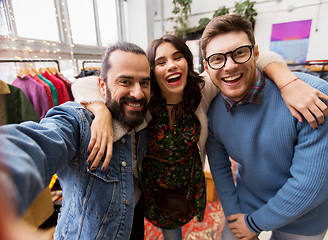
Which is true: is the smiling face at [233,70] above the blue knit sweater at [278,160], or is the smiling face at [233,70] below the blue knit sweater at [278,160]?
above

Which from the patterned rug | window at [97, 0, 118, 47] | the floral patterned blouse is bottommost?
the patterned rug

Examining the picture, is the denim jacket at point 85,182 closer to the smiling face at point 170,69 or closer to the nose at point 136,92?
the nose at point 136,92

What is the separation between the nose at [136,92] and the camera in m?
0.85

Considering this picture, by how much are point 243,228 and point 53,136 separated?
1.12 metres

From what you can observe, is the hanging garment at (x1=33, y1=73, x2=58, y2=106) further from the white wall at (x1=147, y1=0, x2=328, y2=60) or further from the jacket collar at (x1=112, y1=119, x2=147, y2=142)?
the white wall at (x1=147, y1=0, x2=328, y2=60)

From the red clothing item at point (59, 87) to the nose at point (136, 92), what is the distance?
Result: 158cm

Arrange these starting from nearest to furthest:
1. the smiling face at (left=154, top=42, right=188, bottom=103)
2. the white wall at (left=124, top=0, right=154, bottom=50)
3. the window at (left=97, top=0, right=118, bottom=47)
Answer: the smiling face at (left=154, top=42, right=188, bottom=103) → the window at (left=97, top=0, right=118, bottom=47) → the white wall at (left=124, top=0, right=154, bottom=50)

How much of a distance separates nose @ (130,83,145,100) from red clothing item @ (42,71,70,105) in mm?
1578

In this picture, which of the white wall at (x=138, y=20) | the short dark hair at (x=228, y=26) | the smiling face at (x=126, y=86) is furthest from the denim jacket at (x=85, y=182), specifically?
the white wall at (x=138, y=20)

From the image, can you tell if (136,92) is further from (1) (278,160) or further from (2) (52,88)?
(2) (52,88)

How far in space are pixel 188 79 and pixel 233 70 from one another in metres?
0.38

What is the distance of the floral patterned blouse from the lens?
1094mm

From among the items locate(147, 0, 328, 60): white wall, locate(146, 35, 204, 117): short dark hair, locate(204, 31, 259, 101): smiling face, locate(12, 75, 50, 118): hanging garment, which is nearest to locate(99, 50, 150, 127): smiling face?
locate(146, 35, 204, 117): short dark hair

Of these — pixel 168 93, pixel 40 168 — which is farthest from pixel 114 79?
pixel 40 168
